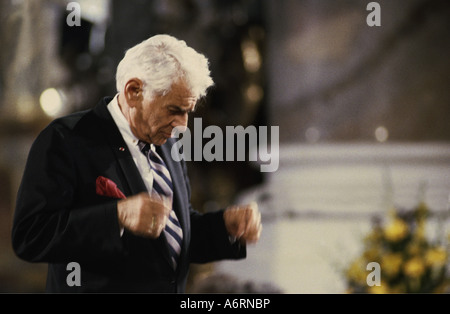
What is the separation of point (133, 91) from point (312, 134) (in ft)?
12.8

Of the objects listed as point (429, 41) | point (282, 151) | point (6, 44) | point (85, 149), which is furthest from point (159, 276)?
point (429, 41)

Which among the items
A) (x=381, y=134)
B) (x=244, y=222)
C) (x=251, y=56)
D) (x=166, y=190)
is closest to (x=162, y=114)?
(x=166, y=190)

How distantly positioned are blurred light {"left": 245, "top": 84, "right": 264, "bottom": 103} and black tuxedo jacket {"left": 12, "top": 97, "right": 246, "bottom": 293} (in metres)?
3.69

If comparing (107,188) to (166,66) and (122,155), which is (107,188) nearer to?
(122,155)

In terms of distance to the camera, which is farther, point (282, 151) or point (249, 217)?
point (282, 151)

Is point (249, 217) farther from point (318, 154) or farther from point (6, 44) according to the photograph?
point (318, 154)

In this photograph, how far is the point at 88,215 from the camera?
1.06 metres

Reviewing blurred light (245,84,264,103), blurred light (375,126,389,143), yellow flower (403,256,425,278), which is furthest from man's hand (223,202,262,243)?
blurred light (375,126,389,143)

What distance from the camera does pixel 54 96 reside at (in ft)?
13.2

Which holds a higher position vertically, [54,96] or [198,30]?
[198,30]
